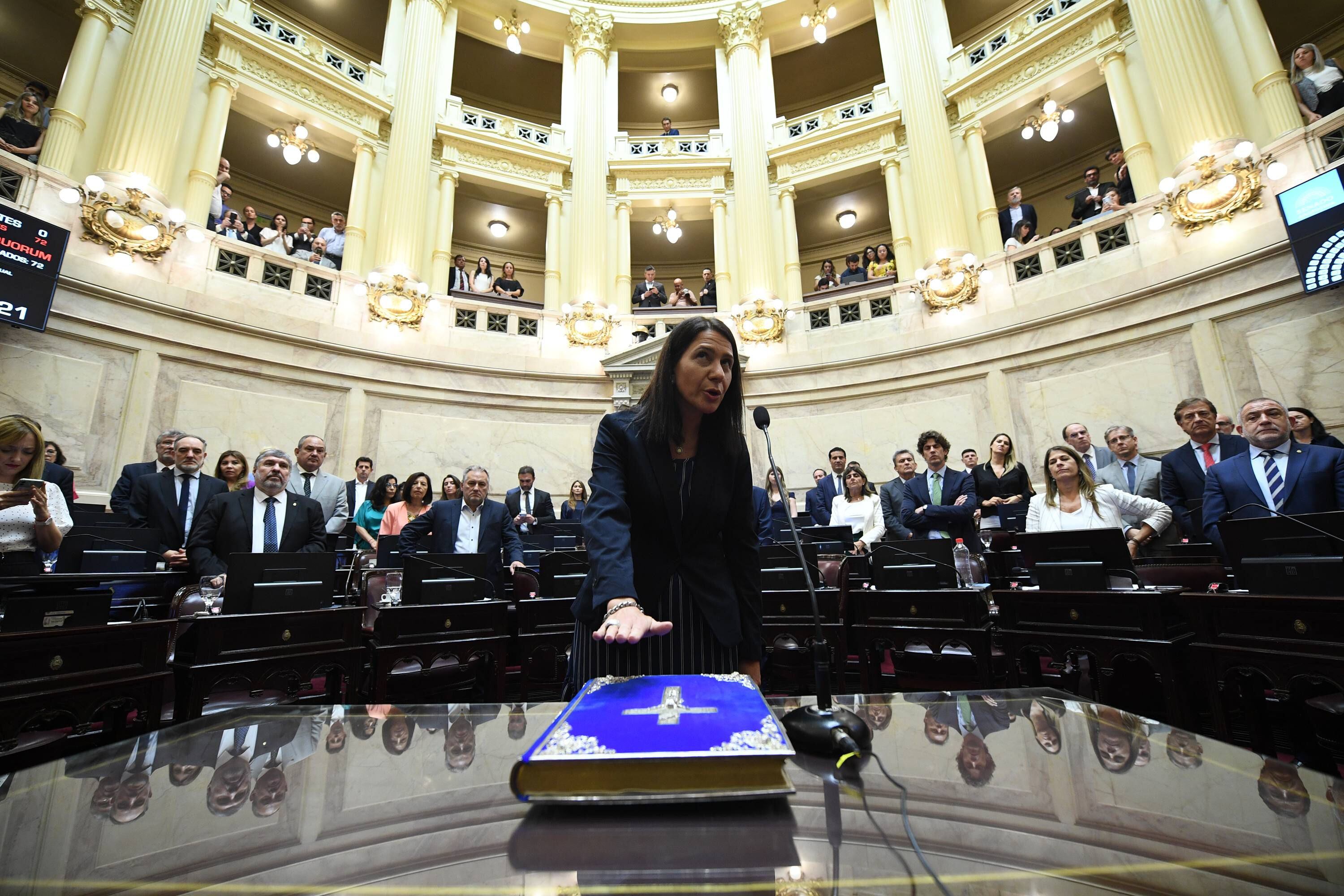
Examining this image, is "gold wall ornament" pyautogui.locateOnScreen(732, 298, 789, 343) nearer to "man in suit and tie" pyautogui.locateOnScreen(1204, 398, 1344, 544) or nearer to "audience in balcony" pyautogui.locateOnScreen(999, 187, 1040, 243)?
"audience in balcony" pyautogui.locateOnScreen(999, 187, 1040, 243)

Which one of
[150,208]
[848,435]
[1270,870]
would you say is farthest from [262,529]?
[848,435]

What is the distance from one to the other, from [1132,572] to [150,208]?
11.0 m

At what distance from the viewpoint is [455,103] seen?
11.4 meters

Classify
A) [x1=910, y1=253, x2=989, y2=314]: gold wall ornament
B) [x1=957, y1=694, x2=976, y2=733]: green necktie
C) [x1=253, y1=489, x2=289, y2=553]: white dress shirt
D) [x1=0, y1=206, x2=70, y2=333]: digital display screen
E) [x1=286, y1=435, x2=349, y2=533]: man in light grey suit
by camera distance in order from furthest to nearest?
[x1=910, y1=253, x2=989, y2=314]: gold wall ornament → [x1=0, y1=206, x2=70, y2=333]: digital display screen → [x1=286, y1=435, x2=349, y2=533]: man in light grey suit → [x1=253, y1=489, x2=289, y2=553]: white dress shirt → [x1=957, y1=694, x2=976, y2=733]: green necktie

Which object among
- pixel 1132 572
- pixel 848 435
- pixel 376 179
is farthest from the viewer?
pixel 376 179

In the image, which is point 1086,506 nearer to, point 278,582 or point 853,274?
point 278,582

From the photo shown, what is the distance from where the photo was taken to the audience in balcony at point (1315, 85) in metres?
6.78

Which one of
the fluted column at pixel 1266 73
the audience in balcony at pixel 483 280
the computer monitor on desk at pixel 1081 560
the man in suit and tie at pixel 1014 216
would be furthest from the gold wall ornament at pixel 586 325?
the fluted column at pixel 1266 73

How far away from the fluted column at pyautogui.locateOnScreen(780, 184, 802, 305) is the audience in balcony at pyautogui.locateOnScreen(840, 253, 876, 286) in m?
0.85

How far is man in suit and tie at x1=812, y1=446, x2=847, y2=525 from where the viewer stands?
20.9ft

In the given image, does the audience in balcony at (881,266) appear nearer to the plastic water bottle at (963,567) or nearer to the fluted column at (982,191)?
the fluted column at (982,191)

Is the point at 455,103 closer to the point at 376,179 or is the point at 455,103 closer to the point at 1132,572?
the point at 376,179

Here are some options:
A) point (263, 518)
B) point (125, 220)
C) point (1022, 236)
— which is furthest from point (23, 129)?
point (1022, 236)

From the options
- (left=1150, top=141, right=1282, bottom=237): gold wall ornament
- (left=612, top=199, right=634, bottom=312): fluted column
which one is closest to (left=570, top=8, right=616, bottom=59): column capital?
(left=612, top=199, right=634, bottom=312): fluted column
